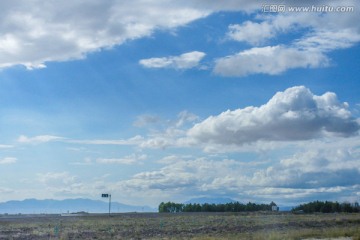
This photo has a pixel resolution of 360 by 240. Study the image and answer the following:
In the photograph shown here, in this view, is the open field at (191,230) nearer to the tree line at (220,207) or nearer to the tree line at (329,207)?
the tree line at (329,207)

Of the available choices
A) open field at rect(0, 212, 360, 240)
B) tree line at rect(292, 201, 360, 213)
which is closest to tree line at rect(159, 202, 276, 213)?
tree line at rect(292, 201, 360, 213)

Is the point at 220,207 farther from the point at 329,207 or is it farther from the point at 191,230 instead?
the point at 191,230

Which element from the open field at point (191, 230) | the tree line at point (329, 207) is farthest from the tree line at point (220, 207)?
the open field at point (191, 230)

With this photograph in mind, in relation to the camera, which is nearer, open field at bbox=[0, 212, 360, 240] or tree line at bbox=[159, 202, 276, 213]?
open field at bbox=[0, 212, 360, 240]

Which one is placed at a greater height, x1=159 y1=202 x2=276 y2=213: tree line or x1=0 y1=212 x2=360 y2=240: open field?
x1=159 y1=202 x2=276 y2=213: tree line

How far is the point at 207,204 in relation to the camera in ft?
506

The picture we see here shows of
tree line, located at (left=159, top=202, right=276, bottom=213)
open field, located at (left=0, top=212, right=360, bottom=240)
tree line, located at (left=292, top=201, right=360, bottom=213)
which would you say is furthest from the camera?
tree line, located at (left=159, top=202, right=276, bottom=213)

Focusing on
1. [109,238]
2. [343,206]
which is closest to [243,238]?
[109,238]

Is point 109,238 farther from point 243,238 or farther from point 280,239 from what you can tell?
point 280,239

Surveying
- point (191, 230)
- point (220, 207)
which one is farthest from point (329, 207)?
point (191, 230)

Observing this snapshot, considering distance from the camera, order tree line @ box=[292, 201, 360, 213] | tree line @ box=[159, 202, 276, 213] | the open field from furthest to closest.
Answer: tree line @ box=[159, 202, 276, 213] < tree line @ box=[292, 201, 360, 213] < the open field

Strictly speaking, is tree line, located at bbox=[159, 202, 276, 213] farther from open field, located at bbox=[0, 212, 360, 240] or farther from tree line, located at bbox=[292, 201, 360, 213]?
open field, located at bbox=[0, 212, 360, 240]

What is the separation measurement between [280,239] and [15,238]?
70.2 ft

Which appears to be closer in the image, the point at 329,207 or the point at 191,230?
the point at 191,230
